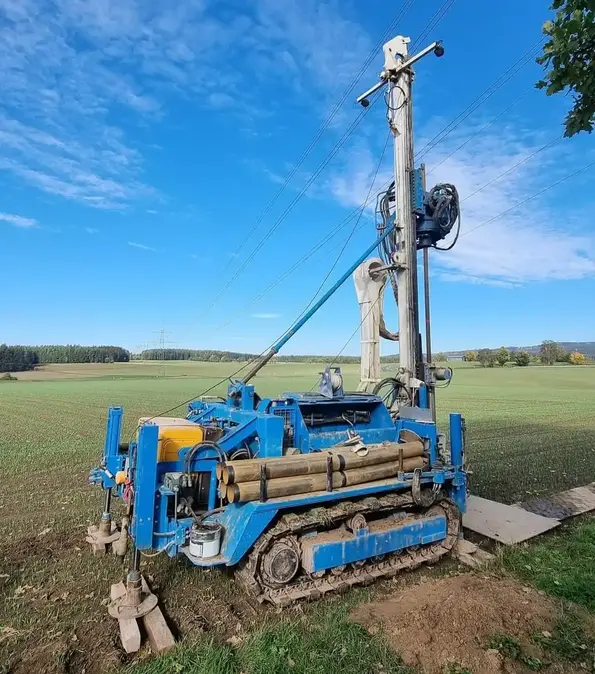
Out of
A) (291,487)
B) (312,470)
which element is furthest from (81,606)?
(312,470)

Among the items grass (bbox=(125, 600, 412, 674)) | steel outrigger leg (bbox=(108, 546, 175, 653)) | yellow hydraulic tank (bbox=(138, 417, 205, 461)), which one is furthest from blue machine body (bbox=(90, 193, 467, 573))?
grass (bbox=(125, 600, 412, 674))

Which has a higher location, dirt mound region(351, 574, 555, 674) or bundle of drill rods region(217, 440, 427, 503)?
bundle of drill rods region(217, 440, 427, 503)

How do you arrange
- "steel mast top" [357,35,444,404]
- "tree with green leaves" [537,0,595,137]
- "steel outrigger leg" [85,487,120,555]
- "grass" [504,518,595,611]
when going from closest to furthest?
"tree with green leaves" [537,0,595,137], "grass" [504,518,595,611], "steel outrigger leg" [85,487,120,555], "steel mast top" [357,35,444,404]

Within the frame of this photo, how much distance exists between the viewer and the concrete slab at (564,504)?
873cm

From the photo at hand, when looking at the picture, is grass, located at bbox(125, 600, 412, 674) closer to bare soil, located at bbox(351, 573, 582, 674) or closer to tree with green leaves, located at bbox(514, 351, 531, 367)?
bare soil, located at bbox(351, 573, 582, 674)

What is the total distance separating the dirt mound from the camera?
163 inches

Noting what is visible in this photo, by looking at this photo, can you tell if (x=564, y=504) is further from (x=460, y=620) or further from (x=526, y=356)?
(x=526, y=356)

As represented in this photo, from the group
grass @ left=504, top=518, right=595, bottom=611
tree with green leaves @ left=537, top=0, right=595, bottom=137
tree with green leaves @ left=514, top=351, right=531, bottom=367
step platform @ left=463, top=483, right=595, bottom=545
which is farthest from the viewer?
tree with green leaves @ left=514, top=351, right=531, bottom=367

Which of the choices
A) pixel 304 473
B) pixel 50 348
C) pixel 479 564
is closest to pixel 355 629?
pixel 304 473

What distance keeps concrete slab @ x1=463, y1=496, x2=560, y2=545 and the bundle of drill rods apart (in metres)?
2.23

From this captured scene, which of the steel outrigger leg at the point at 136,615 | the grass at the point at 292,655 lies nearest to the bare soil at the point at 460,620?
the grass at the point at 292,655

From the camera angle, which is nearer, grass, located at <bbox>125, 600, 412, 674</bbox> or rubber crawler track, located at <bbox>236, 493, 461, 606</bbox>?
grass, located at <bbox>125, 600, 412, 674</bbox>

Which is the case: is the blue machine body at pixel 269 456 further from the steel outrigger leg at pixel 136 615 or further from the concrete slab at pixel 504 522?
the concrete slab at pixel 504 522

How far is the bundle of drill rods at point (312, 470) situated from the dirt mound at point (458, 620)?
1.41 meters
